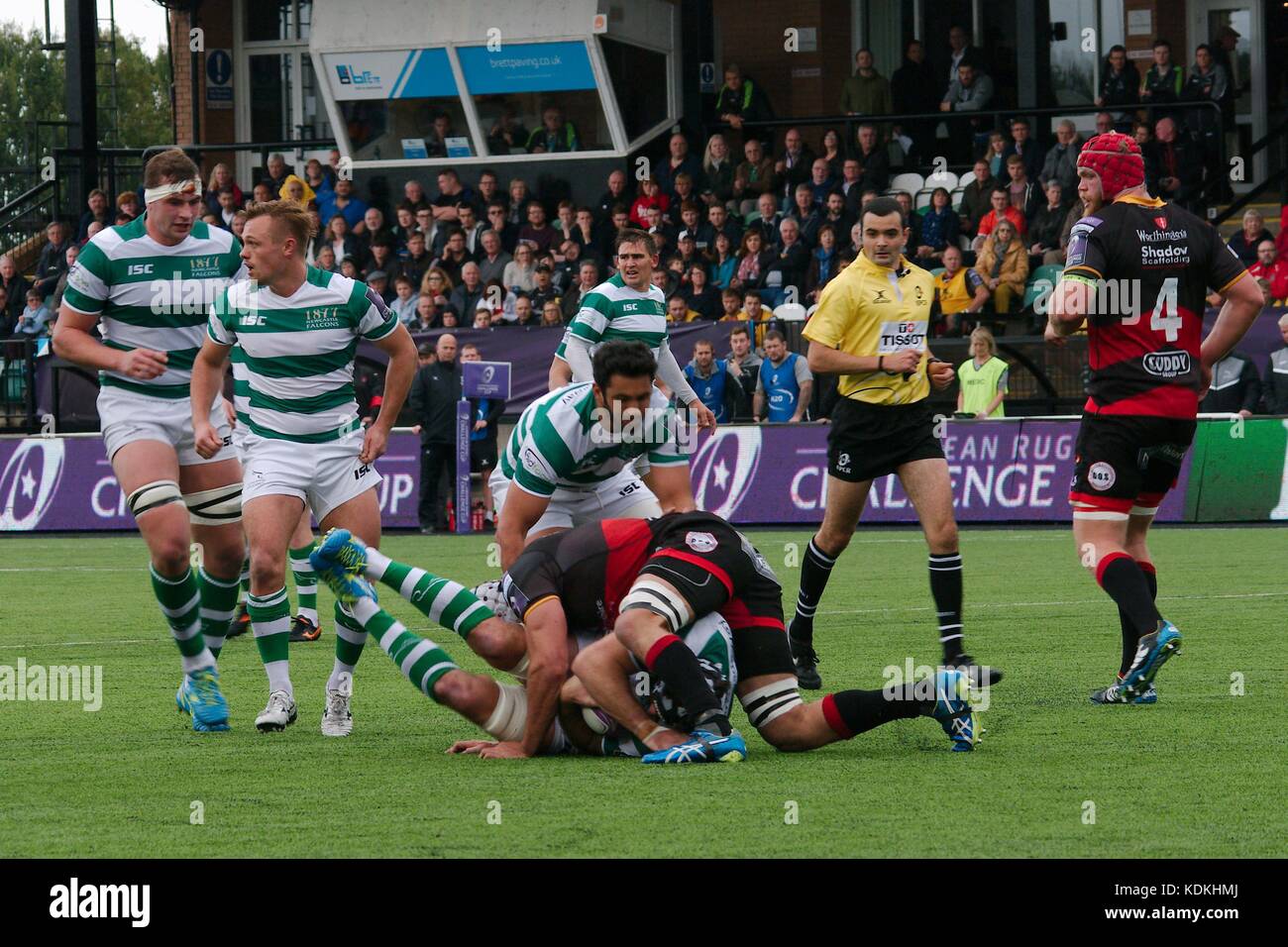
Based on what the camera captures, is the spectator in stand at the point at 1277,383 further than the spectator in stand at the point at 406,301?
No

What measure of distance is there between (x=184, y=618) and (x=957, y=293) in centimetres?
1512

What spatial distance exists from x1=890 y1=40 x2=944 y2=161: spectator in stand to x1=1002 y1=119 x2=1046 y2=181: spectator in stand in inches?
131

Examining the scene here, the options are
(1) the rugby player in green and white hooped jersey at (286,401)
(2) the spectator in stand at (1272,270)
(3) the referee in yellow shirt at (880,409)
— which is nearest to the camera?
(1) the rugby player in green and white hooped jersey at (286,401)

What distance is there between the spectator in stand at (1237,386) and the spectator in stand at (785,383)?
4186 mm

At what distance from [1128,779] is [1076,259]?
2781 mm

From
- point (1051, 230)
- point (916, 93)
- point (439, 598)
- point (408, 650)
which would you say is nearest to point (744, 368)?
point (1051, 230)

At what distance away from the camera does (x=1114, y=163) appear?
335 inches

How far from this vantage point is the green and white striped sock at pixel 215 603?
8.75 m

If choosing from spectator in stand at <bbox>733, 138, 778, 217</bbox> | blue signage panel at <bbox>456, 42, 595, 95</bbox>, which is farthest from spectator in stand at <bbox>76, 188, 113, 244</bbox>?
spectator in stand at <bbox>733, 138, 778, 217</bbox>

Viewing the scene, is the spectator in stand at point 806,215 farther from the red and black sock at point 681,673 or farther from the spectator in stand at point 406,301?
the red and black sock at point 681,673

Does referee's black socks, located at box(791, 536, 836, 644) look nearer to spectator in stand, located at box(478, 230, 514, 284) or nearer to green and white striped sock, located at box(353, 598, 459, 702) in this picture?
green and white striped sock, located at box(353, 598, 459, 702)

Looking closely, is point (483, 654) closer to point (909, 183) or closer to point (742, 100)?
point (909, 183)

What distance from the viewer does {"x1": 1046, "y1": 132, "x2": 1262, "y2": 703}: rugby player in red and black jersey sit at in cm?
836

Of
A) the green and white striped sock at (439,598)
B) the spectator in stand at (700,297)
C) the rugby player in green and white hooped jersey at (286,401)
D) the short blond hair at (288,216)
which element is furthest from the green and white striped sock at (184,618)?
the spectator in stand at (700,297)
